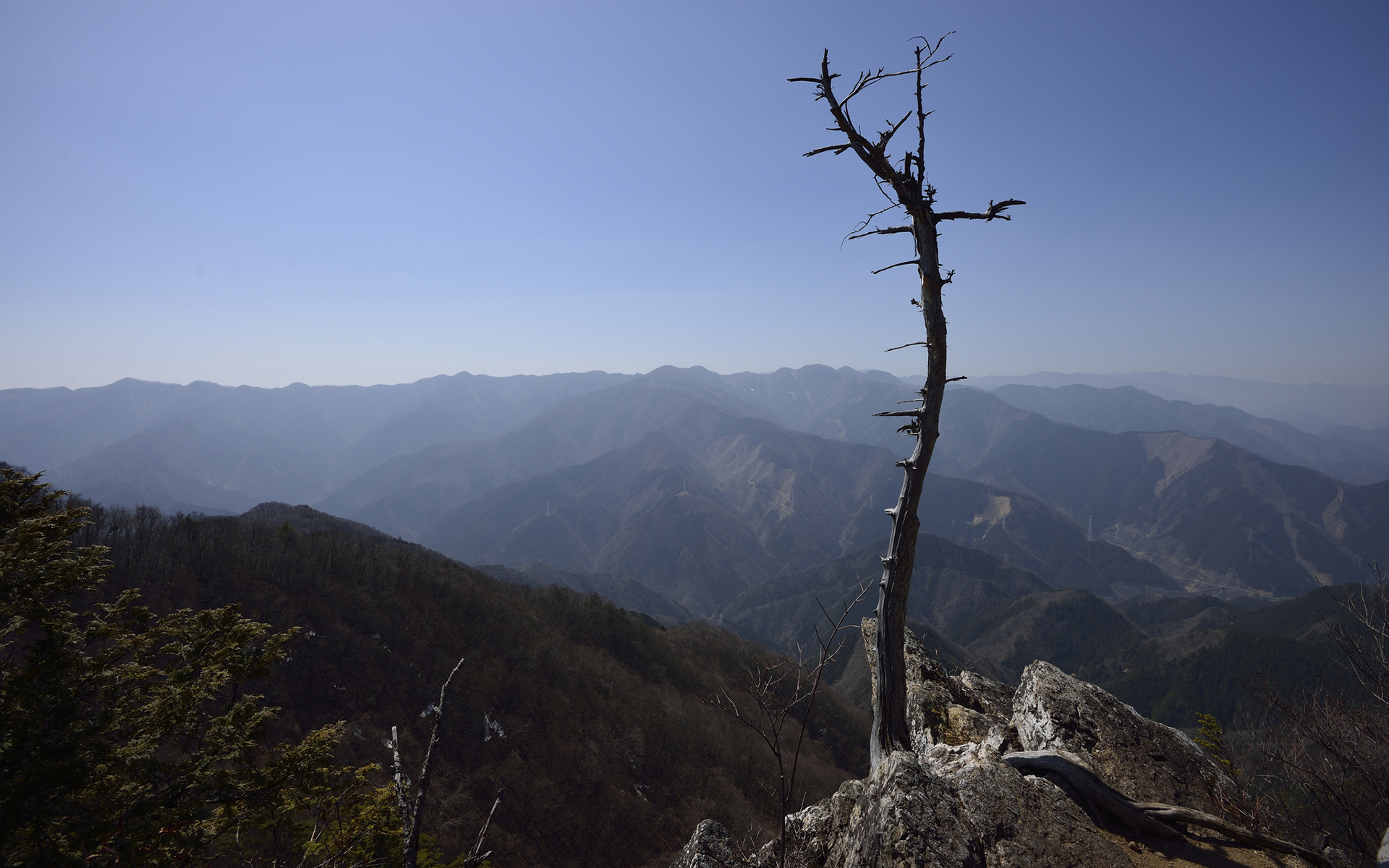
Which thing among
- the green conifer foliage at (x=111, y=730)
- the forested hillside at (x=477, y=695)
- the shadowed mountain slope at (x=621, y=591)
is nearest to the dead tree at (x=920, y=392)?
the green conifer foliage at (x=111, y=730)

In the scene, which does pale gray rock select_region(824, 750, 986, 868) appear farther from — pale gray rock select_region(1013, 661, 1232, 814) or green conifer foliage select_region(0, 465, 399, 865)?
green conifer foliage select_region(0, 465, 399, 865)

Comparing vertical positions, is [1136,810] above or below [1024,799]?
below

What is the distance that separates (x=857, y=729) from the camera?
63031 mm

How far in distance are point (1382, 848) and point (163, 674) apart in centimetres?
1675

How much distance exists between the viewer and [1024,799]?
5.43m

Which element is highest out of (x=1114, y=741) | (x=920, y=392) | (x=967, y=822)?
(x=920, y=392)

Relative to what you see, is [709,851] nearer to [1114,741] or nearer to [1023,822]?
[1023,822]

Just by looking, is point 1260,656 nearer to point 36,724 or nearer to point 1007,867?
point 1007,867

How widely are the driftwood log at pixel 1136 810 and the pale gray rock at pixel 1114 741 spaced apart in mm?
575

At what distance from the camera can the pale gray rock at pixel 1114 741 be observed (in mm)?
6422

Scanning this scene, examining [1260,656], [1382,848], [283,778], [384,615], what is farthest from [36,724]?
[1260,656]

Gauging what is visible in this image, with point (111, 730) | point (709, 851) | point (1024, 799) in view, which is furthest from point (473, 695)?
point (1024, 799)

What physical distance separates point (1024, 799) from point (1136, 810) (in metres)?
1.27

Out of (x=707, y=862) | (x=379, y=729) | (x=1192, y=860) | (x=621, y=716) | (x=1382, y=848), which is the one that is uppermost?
(x=1192, y=860)
